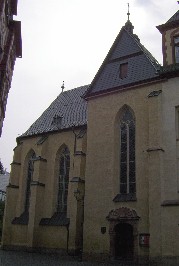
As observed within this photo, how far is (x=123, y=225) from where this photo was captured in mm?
19953

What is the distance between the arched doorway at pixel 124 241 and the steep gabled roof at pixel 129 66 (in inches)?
344

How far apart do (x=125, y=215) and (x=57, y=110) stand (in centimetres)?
1360

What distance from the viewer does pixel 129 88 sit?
72.4ft

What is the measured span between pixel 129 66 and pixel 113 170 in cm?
706

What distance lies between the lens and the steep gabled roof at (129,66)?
864 inches

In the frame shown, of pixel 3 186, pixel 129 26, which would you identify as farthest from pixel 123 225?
pixel 3 186

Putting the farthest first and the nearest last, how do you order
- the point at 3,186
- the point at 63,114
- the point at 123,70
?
the point at 3,186, the point at 63,114, the point at 123,70

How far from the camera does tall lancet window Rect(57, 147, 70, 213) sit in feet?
81.5

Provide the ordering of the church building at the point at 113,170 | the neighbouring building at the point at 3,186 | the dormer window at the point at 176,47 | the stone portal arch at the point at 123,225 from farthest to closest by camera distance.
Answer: the neighbouring building at the point at 3,186 → the dormer window at the point at 176,47 → the stone portal arch at the point at 123,225 → the church building at the point at 113,170

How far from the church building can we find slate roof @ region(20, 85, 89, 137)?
18cm

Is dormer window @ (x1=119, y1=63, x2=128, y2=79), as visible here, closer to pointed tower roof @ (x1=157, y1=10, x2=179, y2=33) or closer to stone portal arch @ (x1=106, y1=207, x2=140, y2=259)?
pointed tower roof @ (x1=157, y1=10, x2=179, y2=33)

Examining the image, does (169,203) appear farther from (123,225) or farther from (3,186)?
(3,186)

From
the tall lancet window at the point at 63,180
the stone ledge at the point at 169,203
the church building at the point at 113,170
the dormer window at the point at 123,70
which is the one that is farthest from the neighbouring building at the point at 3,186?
the stone ledge at the point at 169,203

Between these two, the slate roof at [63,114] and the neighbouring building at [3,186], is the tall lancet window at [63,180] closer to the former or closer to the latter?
the slate roof at [63,114]
